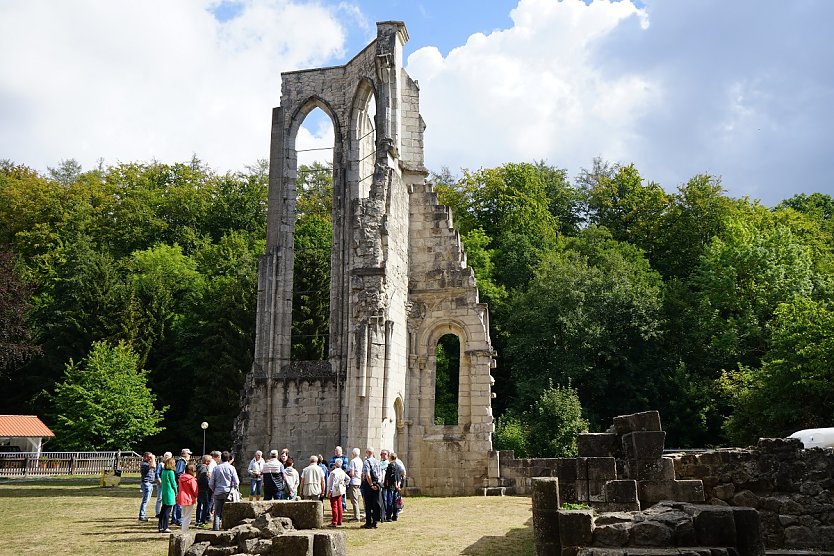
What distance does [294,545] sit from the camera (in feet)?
28.2

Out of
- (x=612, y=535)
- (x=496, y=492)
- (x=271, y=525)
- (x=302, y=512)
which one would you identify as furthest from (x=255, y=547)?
(x=496, y=492)

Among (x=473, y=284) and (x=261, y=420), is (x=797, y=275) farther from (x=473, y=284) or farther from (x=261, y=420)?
(x=261, y=420)

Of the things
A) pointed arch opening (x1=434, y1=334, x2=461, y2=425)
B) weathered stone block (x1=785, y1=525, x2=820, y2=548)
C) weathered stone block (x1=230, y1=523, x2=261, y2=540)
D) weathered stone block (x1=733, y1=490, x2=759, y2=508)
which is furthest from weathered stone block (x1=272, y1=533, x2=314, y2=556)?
pointed arch opening (x1=434, y1=334, x2=461, y2=425)

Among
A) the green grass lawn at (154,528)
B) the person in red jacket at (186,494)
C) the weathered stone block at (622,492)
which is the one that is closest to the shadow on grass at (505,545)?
the green grass lawn at (154,528)

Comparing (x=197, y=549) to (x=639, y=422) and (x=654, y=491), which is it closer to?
(x=654, y=491)

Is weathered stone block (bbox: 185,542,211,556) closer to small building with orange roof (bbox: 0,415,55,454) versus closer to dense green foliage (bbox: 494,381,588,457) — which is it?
dense green foliage (bbox: 494,381,588,457)

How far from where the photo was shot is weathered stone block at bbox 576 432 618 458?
13078 millimetres

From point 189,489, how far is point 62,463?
870 inches

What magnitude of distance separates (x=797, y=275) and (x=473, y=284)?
1631 cm

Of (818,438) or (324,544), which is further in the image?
(818,438)

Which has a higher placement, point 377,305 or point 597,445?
point 377,305

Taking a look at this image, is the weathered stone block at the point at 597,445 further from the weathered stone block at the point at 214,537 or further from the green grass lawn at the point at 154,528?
the weathered stone block at the point at 214,537

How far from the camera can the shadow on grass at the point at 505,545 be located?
11250 millimetres

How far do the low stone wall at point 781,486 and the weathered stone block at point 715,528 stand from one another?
357 cm
